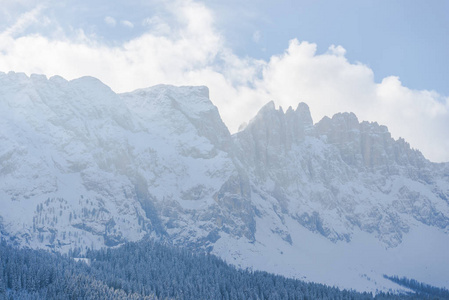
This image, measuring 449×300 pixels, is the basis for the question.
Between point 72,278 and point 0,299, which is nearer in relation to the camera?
point 0,299

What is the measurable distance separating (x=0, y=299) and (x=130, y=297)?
136 ft

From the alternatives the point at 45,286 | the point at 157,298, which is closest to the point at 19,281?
the point at 45,286

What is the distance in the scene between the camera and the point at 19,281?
618 ft

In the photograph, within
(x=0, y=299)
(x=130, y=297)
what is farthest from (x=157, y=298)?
(x=0, y=299)

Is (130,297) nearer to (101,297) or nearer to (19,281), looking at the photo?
(101,297)

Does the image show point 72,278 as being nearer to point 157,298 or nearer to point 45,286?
point 45,286

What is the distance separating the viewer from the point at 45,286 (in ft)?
632

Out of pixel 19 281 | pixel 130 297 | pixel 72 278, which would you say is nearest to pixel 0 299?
pixel 19 281

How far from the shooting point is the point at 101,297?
18212 cm

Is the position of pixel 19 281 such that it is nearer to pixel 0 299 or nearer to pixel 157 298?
pixel 0 299

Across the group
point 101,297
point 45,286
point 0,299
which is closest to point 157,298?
point 101,297

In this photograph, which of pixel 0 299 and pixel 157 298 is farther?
pixel 157 298

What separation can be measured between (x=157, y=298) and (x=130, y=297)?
11.3 m

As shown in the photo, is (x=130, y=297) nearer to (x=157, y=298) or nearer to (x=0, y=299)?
(x=157, y=298)
